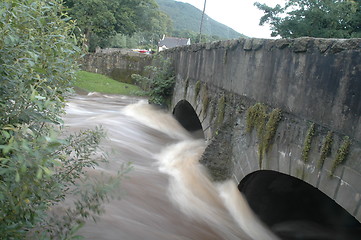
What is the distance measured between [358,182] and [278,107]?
1.57m

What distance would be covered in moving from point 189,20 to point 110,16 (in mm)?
132892

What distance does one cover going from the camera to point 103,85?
64.0 feet

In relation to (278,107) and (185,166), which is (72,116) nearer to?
(185,166)

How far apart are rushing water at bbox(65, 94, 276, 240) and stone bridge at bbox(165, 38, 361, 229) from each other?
0.47 metres

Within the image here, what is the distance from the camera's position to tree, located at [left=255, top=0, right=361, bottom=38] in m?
14.9

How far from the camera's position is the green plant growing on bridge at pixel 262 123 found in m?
4.43

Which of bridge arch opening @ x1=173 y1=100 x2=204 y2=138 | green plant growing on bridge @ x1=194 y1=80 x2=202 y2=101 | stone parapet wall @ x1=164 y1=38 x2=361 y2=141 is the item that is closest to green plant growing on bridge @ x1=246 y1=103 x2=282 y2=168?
stone parapet wall @ x1=164 y1=38 x2=361 y2=141

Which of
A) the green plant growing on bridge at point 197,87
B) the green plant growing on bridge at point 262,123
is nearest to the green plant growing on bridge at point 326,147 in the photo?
the green plant growing on bridge at point 262,123

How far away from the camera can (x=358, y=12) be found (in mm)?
14641

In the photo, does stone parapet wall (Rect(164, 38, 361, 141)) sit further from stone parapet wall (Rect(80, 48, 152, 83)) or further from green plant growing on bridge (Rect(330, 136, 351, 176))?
stone parapet wall (Rect(80, 48, 152, 83))

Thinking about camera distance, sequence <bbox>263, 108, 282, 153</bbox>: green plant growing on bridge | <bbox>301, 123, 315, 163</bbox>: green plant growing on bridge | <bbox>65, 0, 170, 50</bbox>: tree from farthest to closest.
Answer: <bbox>65, 0, 170, 50</bbox>: tree < <bbox>263, 108, 282, 153</bbox>: green plant growing on bridge < <bbox>301, 123, 315, 163</bbox>: green plant growing on bridge

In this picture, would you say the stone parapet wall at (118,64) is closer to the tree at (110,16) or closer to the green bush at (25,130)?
the tree at (110,16)

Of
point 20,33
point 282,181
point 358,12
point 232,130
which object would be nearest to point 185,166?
point 232,130

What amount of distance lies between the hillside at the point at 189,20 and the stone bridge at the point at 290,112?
129 m
